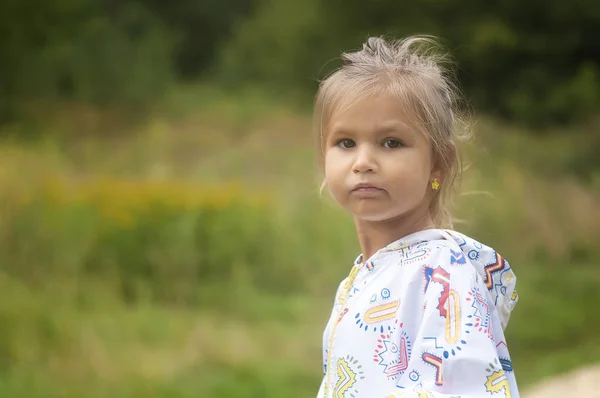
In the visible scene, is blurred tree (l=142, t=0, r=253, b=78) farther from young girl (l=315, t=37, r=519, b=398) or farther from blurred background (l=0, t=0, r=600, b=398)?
young girl (l=315, t=37, r=519, b=398)

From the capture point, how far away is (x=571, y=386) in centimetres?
409

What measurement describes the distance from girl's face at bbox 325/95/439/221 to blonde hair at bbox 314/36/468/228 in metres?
0.03

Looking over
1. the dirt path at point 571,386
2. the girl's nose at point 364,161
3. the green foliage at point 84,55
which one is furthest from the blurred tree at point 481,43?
the girl's nose at point 364,161

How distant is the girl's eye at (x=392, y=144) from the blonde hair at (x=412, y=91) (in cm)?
5

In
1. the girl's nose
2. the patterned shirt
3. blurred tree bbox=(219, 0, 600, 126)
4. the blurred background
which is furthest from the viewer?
blurred tree bbox=(219, 0, 600, 126)

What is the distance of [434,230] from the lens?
5.70 ft

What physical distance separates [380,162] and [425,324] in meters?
0.35

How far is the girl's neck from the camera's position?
1809 mm

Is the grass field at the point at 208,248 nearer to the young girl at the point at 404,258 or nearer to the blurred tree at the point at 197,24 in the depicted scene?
the blurred tree at the point at 197,24

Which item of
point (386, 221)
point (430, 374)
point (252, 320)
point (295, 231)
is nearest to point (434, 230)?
point (386, 221)

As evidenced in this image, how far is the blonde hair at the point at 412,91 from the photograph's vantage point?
5.73 feet

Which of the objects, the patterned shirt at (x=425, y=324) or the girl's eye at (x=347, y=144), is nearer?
the patterned shirt at (x=425, y=324)

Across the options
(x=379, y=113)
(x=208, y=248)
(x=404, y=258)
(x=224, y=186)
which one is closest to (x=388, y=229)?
(x=404, y=258)

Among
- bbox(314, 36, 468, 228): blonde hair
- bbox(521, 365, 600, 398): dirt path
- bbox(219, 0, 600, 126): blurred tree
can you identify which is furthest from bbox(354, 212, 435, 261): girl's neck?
bbox(219, 0, 600, 126): blurred tree
